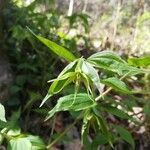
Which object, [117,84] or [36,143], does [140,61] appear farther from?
[36,143]

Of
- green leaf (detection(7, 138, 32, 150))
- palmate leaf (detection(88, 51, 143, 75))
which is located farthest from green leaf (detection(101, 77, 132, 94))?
green leaf (detection(7, 138, 32, 150))

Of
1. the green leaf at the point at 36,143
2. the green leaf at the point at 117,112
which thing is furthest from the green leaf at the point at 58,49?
the green leaf at the point at 36,143

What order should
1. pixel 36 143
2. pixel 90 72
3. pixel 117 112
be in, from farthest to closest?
pixel 36 143 < pixel 117 112 < pixel 90 72

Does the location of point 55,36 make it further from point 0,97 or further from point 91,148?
point 91,148

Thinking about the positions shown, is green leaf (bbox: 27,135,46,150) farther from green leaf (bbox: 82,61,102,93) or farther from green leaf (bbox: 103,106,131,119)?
green leaf (bbox: 82,61,102,93)

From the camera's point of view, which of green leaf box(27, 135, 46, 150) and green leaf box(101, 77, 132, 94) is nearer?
green leaf box(101, 77, 132, 94)

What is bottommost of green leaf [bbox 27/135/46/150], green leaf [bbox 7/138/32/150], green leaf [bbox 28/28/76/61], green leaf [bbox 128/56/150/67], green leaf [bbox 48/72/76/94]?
green leaf [bbox 27/135/46/150]

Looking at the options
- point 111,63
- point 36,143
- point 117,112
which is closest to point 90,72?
point 111,63

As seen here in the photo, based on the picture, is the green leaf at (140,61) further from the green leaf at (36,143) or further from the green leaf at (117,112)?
the green leaf at (36,143)

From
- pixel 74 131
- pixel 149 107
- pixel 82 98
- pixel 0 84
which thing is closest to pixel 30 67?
pixel 0 84
